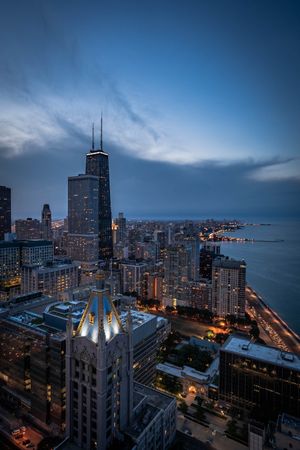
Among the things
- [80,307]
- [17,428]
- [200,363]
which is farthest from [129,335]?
[200,363]

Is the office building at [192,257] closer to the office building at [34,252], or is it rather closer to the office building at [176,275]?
the office building at [176,275]

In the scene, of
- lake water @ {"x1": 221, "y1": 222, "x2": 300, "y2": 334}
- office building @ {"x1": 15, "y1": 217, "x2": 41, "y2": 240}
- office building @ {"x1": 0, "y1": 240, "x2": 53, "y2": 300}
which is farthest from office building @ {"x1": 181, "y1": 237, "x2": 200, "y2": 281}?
office building @ {"x1": 15, "y1": 217, "x2": 41, "y2": 240}

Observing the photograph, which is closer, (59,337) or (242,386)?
(59,337)

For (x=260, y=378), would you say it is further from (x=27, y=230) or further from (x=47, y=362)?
(x=27, y=230)

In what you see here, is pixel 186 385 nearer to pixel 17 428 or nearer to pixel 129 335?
pixel 17 428

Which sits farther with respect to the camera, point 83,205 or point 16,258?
point 83,205

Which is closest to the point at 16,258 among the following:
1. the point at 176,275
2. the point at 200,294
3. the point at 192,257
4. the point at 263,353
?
the point at 176,275
